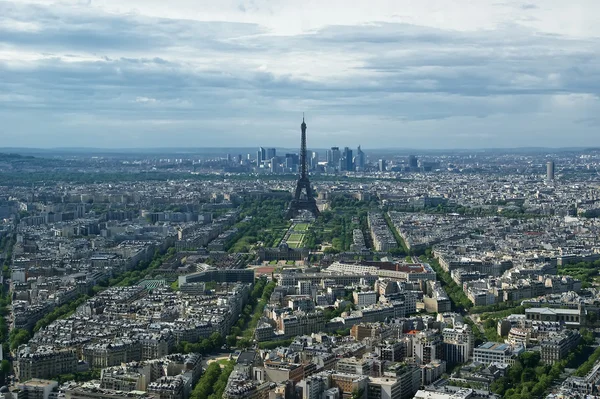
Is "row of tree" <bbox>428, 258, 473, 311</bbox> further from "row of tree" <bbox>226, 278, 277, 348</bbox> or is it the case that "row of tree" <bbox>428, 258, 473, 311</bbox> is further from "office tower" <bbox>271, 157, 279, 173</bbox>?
"office tower" <bbox>271, 157, 279, 173</bbox>

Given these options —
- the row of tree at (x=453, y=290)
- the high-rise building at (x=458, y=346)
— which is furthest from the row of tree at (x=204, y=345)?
the row of tree at (x=453, y=290)

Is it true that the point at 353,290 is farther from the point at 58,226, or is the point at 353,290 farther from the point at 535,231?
the point at 58,226

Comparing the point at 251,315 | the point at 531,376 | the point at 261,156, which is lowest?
the point at 251,315

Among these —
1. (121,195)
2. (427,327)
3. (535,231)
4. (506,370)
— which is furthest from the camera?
(121,195)

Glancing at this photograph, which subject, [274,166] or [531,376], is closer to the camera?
[531,376]

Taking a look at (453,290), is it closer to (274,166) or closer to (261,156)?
(274,166)

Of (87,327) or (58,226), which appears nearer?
(87,327)

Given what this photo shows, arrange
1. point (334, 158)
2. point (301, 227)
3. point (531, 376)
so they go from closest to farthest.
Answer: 1. point (531, 376)
2. point (301, 227)
3. point (334, 158)

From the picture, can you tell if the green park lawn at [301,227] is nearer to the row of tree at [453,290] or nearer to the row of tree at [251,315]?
the row of tree at [453,290]

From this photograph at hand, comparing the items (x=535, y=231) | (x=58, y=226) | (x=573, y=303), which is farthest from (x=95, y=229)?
(x=573, y=303)

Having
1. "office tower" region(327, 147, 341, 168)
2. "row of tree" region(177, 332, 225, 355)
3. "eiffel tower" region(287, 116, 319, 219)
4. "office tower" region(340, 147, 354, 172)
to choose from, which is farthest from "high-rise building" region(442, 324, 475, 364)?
"office tower" region(327, 147, 341, 168)

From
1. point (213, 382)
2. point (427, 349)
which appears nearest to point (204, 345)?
point (213, 382)
